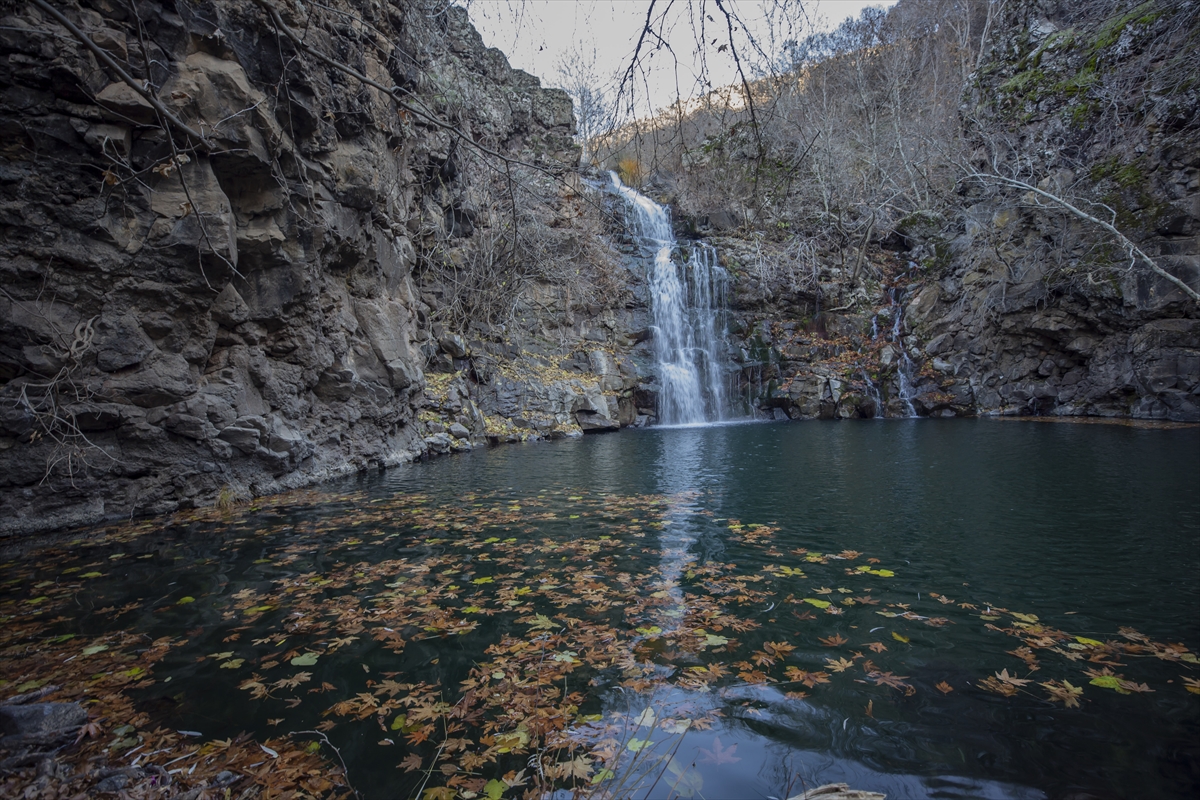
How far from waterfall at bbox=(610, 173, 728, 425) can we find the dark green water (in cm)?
1199

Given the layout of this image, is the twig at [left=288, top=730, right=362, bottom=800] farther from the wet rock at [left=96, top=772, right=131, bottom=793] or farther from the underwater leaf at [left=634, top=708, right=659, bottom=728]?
the underwater leaf at [left=634, top=708, right=659, bottom=728]

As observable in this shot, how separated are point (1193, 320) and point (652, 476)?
571 inches

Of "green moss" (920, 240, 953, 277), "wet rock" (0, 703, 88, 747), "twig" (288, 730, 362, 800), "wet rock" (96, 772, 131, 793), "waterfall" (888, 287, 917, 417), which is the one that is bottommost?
"twig" (288, 730, 362, 800)

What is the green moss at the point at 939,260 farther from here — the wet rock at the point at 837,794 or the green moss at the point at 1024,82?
the wet rock at the point at 837,794

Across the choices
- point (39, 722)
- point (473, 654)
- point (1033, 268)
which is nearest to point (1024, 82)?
point (1033, 268)

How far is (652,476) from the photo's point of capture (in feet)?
31.5

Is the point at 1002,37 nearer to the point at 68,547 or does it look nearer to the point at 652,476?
the point at 652,476

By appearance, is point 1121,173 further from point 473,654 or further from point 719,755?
point 473,654

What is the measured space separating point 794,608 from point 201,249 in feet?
25.2

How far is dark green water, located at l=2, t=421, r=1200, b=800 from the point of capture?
240cm

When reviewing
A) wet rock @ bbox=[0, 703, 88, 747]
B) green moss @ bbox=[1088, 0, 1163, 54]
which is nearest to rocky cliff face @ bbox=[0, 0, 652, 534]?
wet rock @ bbox=[0, 703, 88, 747]

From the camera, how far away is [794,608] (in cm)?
389

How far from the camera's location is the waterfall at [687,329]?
20.8 m

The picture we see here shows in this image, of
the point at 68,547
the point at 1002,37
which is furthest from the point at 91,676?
the point at 1002,37
